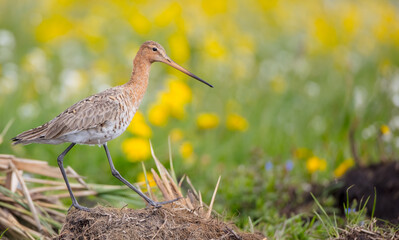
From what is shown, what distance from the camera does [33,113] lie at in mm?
6395

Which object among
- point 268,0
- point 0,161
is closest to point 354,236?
point 0,161

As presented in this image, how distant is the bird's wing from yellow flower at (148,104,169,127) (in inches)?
113

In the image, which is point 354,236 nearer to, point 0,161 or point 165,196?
point 165,196

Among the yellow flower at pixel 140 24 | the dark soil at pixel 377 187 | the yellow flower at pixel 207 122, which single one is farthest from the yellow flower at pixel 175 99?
the yellow flower at pixel 140 24

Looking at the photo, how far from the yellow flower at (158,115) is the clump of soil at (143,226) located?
3.22 m

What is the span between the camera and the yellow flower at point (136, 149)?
19.0 feet

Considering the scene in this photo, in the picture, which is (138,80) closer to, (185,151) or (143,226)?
(143,226)

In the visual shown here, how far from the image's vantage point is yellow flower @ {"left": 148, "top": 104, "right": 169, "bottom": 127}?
21.9 feet

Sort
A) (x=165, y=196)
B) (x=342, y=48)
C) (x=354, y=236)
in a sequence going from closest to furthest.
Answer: (x=354, y=236), (x=165, y=196), (x=342, y=48)

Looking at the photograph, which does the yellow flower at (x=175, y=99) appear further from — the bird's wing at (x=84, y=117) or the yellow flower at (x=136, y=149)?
the bird's wing at (x=84, y=117)

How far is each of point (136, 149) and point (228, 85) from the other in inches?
137

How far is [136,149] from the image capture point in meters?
5.81

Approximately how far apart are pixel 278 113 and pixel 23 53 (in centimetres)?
426

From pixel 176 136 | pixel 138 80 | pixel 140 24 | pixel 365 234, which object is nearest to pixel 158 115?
pixel 176 136
